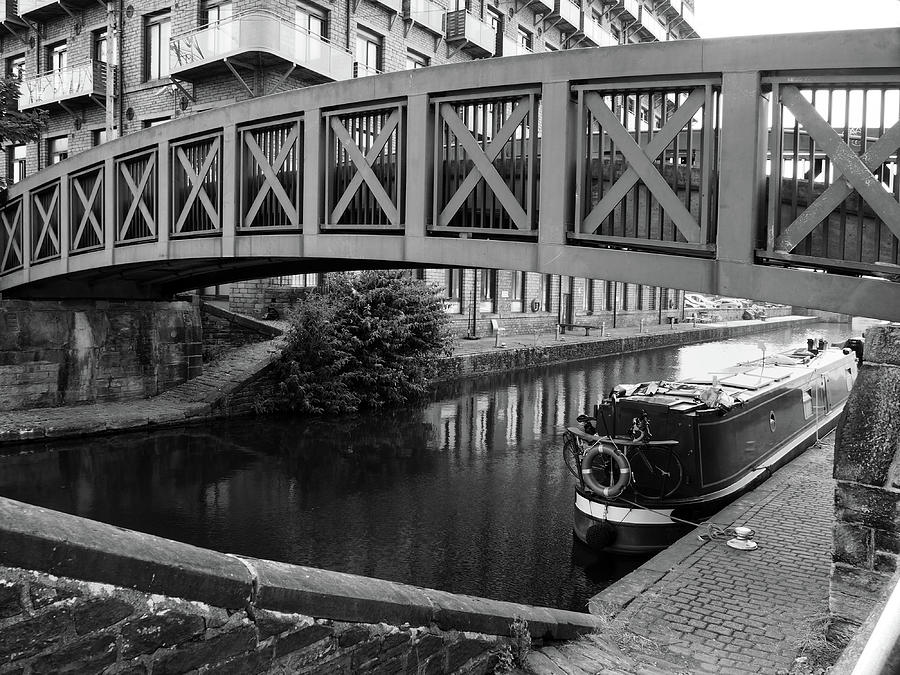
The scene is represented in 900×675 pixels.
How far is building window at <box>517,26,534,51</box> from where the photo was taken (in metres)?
29.0

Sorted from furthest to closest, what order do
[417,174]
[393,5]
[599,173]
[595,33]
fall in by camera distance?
[595,33], [393,5], [417,174], [599,173]

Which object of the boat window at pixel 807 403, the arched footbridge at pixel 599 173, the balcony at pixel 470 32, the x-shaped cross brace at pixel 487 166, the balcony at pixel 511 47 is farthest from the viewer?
Answer: the balcony at pixel 511 47

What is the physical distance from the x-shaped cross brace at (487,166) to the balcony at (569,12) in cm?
2511

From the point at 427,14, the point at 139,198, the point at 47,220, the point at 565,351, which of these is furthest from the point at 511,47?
the point at 139,198

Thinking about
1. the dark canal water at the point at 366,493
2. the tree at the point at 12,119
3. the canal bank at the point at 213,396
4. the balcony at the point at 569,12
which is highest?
the balcony at the point at 569,12

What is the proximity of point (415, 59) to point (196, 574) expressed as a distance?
24.0m

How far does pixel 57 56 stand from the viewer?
82.8 ft

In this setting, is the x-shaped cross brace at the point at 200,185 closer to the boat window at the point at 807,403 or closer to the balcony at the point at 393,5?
the boat window at the point at 807,403

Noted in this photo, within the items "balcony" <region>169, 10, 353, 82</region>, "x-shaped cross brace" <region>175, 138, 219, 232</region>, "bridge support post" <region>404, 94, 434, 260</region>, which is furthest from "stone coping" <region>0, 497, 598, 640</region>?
"balcony" <region>169, 10, 353, 82</region>

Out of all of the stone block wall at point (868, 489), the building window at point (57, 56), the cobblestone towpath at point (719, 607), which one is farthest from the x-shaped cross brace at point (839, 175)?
the building window at point (57, 56)

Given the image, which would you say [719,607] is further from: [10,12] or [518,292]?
[10,12]

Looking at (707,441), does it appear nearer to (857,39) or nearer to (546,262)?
(546,262)

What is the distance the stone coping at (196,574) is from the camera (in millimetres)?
2348

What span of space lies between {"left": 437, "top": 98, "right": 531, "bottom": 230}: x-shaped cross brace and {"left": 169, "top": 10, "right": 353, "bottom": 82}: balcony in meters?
12.6
